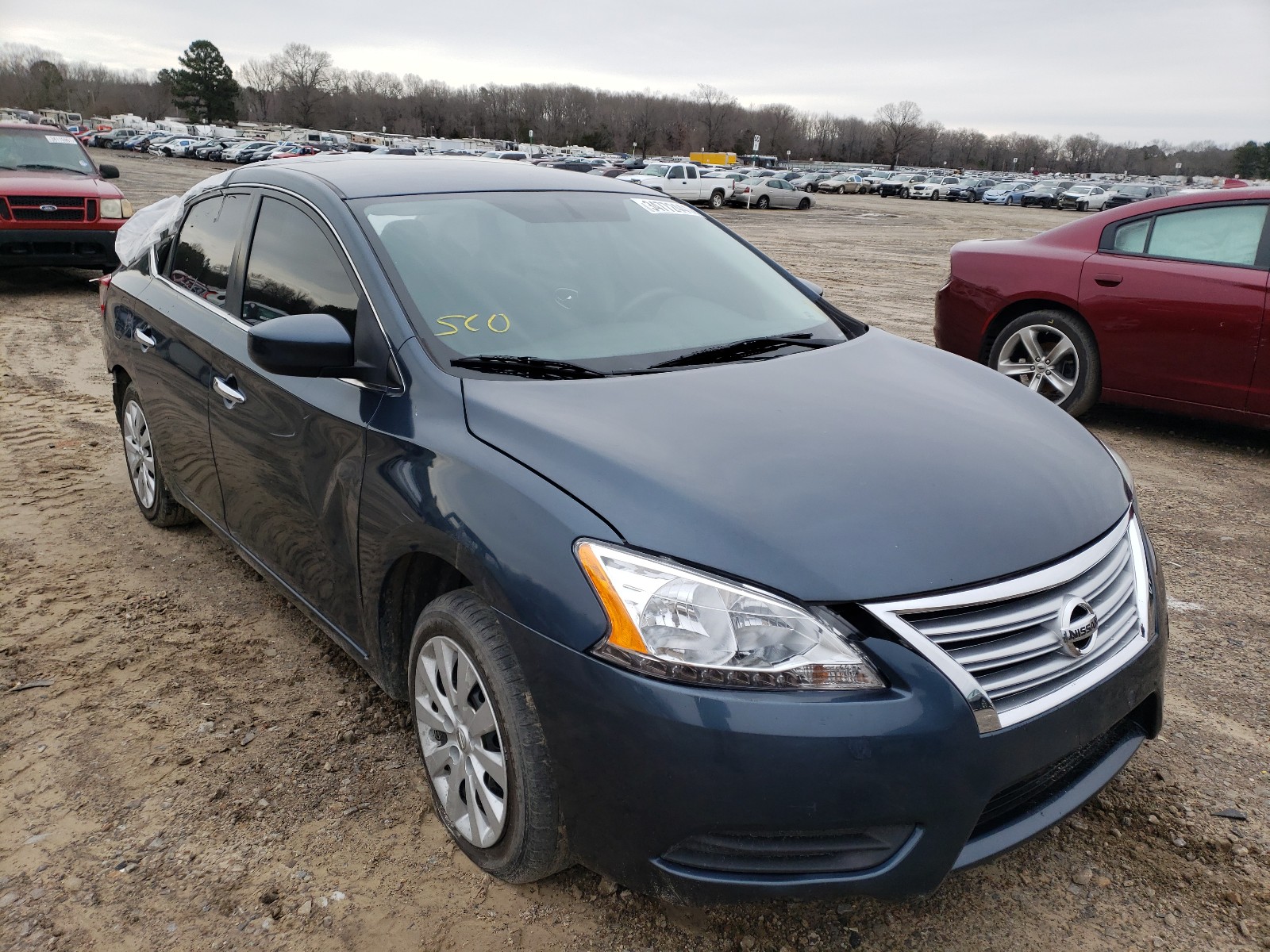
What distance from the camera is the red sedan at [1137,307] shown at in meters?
5.47

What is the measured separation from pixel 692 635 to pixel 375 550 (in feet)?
3.38

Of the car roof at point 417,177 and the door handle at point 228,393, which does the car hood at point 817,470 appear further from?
the door handle at point 228,393

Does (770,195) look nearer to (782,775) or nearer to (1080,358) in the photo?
(1080,358)

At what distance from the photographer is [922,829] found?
1.84m

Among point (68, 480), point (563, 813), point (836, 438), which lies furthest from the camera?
point (68, 480)

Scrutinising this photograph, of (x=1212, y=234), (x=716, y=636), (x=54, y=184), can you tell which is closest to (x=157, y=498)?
(x=716, y=636)

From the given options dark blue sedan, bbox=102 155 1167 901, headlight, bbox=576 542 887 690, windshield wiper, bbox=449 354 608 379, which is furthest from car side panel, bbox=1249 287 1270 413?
headlight, bbox=576 542 887 690

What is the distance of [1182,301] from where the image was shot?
5.64 metres

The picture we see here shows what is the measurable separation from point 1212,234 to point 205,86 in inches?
5066

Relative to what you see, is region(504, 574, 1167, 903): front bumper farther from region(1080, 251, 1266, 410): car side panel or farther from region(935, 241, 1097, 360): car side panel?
region(935, 241, 1097, 360): car side panel

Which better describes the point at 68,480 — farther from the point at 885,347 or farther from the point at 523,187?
the point at 885,347

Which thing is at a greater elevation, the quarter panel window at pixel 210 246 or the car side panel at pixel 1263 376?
the quarter panel window at pixel 210 246

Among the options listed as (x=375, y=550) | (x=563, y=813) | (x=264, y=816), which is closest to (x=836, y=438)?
(x=563, y=813)

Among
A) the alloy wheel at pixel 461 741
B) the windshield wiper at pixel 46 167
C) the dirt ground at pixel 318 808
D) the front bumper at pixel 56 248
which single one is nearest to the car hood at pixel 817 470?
the alloy wheel at pixel 461 741
